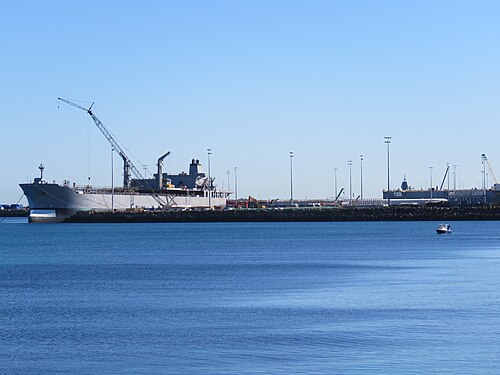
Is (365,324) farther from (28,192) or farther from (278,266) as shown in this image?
(28,192)

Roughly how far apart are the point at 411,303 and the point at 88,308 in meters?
12.6

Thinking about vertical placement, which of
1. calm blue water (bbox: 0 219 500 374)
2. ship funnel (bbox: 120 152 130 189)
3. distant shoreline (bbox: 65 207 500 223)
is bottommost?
calm blue water (bbox: 0 219 500 374)

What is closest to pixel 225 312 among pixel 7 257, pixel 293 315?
pixel 293 315

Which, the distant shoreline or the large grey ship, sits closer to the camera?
the distant shoreline

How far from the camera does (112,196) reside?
16875 centimetres

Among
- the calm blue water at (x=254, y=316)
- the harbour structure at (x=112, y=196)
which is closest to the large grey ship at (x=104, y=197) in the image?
the harbour structure at (x=112, y=196)

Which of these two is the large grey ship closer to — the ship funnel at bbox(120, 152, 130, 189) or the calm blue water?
the ship funnel at bbox(120, 152, 130, 189)

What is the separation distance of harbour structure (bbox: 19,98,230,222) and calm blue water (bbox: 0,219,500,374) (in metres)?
92.0

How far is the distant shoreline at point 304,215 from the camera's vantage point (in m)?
157

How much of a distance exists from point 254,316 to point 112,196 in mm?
133499

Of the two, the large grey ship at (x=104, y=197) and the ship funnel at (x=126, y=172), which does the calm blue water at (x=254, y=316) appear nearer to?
the large grey ship at (x=104, y=197)

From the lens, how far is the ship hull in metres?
162

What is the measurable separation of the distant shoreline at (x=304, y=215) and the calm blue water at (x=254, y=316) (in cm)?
8716

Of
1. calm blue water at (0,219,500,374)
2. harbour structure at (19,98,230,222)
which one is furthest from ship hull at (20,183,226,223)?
calm blue water at (0,219,500,374)
